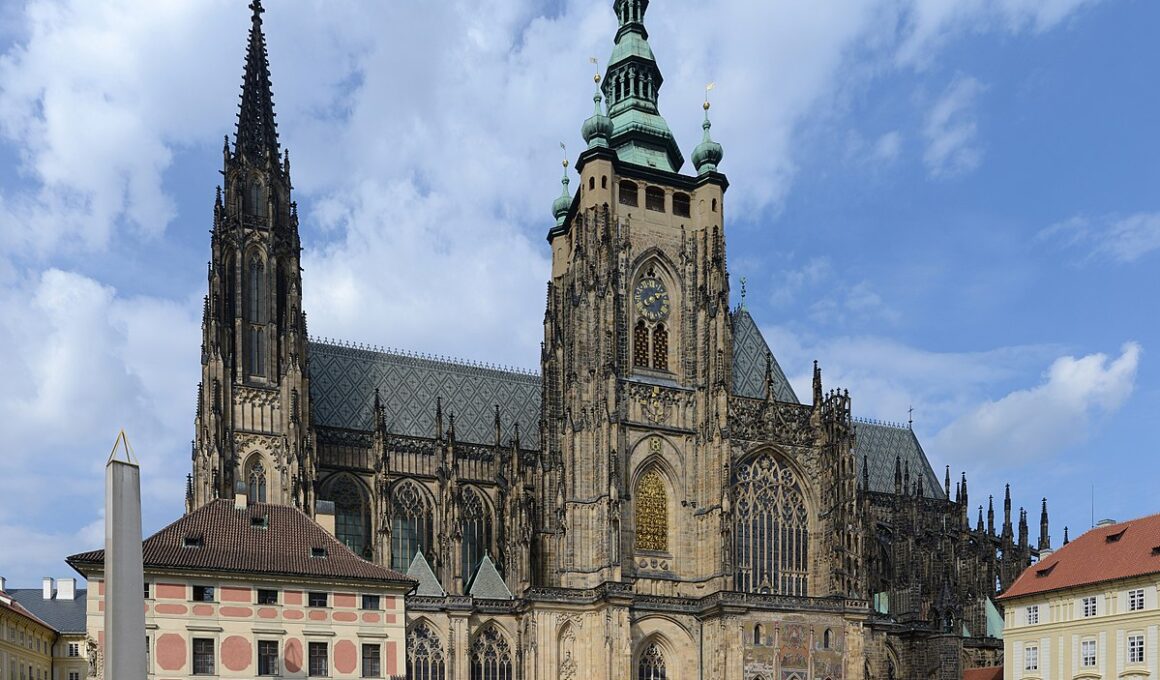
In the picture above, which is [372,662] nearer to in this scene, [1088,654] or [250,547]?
[250,547]

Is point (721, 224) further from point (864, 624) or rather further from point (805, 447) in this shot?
point (864, 624)

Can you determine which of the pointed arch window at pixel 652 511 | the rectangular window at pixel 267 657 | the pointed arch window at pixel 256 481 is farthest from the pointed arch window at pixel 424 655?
the rectangular window at pixel 267 657

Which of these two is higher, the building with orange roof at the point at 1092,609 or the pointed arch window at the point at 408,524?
the pointed arch window at the point at 408,524

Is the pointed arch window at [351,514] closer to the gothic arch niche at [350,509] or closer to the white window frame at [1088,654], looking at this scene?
the gothic arch niche at [350,509]

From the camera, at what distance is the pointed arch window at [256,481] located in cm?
5828

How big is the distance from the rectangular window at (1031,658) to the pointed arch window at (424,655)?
2839cm

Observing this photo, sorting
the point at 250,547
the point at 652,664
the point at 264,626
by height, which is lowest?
the point at 652,664

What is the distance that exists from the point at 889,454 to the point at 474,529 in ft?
112

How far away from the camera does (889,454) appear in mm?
84625

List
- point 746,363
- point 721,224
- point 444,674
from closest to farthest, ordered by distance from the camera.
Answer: point 444,674 → point 721,224 → point 746,363

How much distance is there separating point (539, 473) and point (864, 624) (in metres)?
19.6

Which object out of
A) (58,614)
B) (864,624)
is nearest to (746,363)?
(864,624)

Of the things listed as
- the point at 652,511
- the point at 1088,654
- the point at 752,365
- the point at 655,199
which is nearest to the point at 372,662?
the point at 652,511

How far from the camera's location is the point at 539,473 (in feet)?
208
